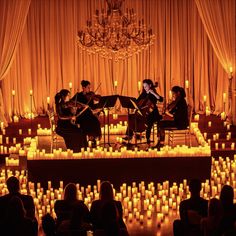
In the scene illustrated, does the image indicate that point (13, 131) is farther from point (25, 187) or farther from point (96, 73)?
point (25, 187)

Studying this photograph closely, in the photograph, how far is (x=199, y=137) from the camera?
11.3 meters

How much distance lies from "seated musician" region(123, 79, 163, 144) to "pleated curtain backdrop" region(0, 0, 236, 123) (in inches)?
120

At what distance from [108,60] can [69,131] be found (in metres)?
3.79

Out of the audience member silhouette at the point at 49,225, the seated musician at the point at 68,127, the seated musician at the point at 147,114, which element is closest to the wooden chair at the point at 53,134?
the seated musician at the point at 68,127

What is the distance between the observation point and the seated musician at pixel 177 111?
10.6 metres

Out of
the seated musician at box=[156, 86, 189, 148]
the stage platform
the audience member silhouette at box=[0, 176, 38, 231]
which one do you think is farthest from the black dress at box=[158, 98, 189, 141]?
the audience member silhouette at box=[0, 176, 38, 231]

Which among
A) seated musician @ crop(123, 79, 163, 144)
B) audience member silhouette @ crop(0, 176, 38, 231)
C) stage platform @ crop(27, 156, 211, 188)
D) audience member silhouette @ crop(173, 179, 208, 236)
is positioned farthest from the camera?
seated musician @ crop(123, 79, 163, 144)

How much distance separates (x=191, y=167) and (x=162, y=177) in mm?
428

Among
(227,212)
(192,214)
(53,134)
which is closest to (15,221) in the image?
(192,214)

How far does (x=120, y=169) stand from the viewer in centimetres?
1015

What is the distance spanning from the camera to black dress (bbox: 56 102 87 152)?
1066 cm

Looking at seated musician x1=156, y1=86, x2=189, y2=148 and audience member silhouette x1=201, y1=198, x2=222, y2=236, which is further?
seated musician x1=156, y1=86, x2=189, y2=148

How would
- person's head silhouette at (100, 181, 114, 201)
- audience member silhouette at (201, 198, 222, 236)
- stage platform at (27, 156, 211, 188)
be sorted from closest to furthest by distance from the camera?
audience member silhouette at (201, 198, 222, 236) → person's head silhouette at (100, 181, 114, 201) → stage platform at (27, 156, 211, 188)

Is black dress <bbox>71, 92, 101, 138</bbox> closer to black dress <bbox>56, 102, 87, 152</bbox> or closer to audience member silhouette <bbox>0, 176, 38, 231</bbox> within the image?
black dress <bbox>56, 102, 87, 152</bbox>
